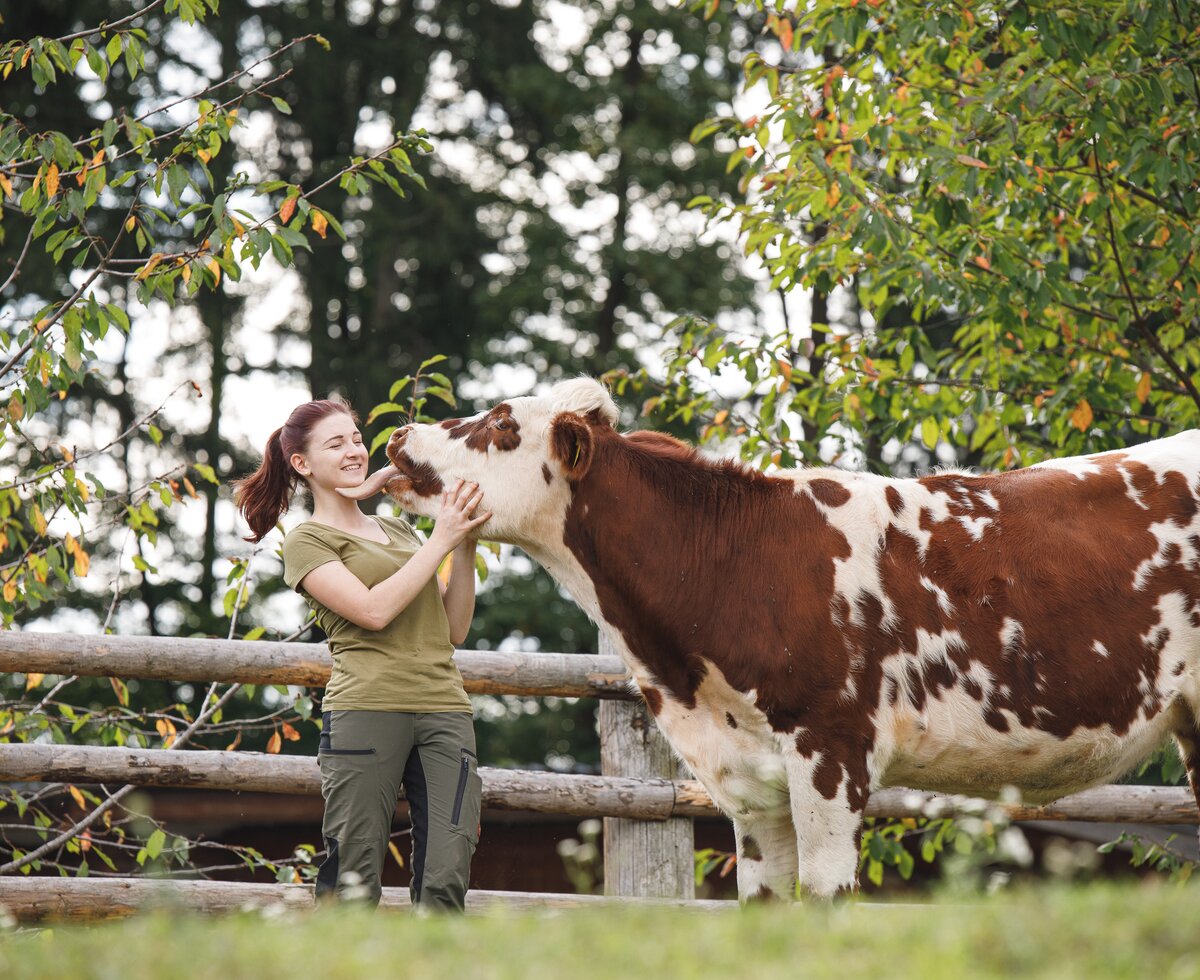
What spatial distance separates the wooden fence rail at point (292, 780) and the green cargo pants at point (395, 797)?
119cm

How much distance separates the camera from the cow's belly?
396 centimetres

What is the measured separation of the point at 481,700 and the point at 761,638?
12352mm

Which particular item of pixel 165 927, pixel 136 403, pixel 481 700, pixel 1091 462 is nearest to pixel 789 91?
pixel 1091 462

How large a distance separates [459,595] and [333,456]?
22.6 inches

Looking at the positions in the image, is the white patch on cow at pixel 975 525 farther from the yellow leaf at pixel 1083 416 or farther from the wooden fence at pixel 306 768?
the yellow leaf at pixel 1083 416

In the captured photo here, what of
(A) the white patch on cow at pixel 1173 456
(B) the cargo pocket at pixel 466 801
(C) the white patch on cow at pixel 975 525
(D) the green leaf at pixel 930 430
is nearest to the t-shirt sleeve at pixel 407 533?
(B) the cargo pocket at pixel 466 801

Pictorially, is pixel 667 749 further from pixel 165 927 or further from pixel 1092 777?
pixel 165 927

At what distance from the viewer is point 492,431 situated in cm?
415

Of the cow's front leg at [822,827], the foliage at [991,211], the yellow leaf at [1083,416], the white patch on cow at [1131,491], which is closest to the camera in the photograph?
the cow's front leg at [822,827]

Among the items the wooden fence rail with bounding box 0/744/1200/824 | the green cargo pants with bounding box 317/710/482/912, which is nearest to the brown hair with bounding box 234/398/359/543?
the green cargo pants with bounding box 317/710/482/912

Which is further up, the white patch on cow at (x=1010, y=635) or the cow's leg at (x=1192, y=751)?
the white patch on cow at (x=1010, y=635)

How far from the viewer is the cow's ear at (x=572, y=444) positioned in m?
4.08

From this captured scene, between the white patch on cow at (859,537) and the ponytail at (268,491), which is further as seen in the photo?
the ponytail at (268,491)

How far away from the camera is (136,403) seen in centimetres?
1616
